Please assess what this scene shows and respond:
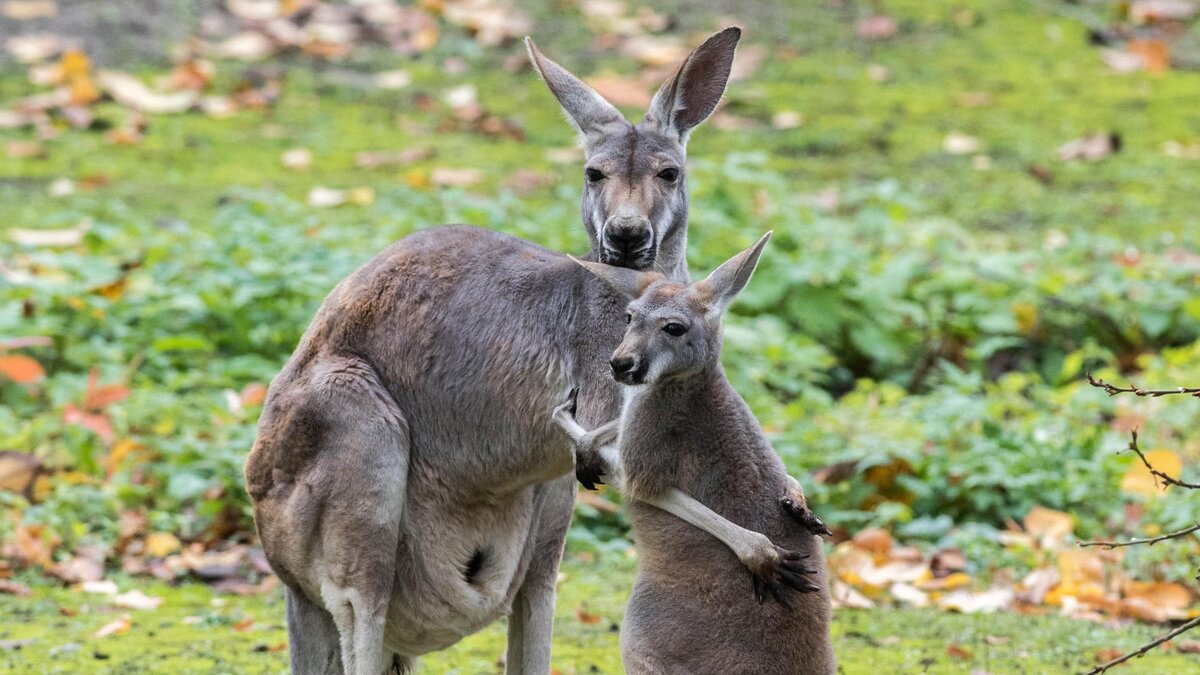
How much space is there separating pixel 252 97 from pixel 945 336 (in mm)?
4875

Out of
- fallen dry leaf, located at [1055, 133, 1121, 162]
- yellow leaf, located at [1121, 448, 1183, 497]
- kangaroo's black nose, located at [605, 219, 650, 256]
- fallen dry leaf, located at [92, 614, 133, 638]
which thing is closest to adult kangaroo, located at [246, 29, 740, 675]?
kangaroo's black nose, located at [605, 219, 650, 256]

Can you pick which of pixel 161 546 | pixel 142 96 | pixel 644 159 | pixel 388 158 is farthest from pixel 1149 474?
pixel 142 96

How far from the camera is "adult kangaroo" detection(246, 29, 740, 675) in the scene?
384 cm

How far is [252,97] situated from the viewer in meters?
10.3

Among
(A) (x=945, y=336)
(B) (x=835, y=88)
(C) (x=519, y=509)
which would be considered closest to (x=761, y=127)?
(B) (x=835, y=88)

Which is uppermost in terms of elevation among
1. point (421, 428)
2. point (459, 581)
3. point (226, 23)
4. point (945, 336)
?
point (421, 428)

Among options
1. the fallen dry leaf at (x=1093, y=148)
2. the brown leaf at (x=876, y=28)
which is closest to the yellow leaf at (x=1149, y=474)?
the fallen dry leaf at (x=1093, y=148)

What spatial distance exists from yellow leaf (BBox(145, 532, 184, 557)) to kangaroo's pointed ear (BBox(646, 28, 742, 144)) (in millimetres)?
2461

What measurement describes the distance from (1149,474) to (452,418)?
293cm

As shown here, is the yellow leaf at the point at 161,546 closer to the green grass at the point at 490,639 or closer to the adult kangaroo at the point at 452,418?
Answer: the green grass at the point at 490,639

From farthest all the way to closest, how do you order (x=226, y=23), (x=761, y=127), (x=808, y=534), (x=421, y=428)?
(x=226, y=23) → (x=761, y=127) → (x=421, y=428) → (x=808, y=534)

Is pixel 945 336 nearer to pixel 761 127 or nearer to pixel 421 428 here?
pixel 761 127

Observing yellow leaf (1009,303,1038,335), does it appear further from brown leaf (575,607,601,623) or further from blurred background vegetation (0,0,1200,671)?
brown leaf (575,607,601,623)

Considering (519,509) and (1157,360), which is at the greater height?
(519,509)
